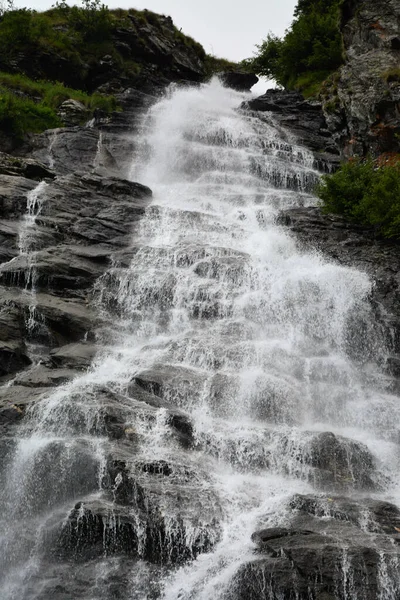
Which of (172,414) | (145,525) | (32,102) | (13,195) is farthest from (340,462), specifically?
(32,102)

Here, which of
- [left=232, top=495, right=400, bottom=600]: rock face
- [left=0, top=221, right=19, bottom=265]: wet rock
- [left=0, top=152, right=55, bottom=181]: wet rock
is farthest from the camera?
[left=0, top=152, right=55, bottom=181]: wet rock

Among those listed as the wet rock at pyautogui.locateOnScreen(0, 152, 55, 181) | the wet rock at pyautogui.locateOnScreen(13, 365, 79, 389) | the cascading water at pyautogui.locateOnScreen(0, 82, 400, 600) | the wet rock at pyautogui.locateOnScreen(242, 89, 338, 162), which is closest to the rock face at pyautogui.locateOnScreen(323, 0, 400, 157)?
the wet rock at pyautogui.locateOnScreen(242, 89, 338, 162)

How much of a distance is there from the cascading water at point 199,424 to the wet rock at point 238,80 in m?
24.4

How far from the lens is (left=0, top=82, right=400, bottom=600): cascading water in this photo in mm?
7332

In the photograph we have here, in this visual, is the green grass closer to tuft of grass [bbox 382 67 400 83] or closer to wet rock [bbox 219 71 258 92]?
tuft of grass [bbox 382 67 400 83]

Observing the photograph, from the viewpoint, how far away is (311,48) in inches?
1286

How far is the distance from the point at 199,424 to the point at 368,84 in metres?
16.5

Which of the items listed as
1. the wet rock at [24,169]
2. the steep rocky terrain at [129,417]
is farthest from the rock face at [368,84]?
the wet rock at [24,169]

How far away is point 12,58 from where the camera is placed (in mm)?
30266

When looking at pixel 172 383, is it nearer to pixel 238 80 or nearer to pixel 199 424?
pixel 199 424

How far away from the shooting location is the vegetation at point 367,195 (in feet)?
50.5

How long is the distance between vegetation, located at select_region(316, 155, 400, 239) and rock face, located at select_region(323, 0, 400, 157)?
204 centimetres

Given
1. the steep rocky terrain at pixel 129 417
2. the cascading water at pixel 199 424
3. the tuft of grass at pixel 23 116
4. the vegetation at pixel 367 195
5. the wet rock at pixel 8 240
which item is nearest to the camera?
the steep rocky terrain at pixel 129 417

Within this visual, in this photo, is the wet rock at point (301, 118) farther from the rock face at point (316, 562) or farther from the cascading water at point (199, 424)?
the rock face at point (316, 562)
